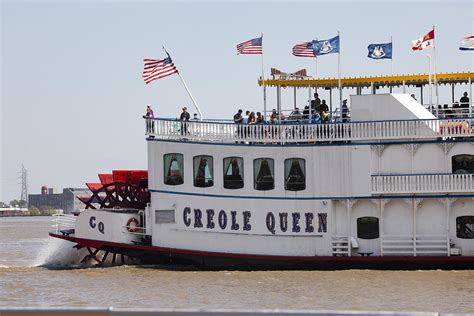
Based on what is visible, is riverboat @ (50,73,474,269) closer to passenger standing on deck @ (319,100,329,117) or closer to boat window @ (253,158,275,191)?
boat window @ (253,158,275,191)

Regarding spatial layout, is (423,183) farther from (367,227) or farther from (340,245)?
(340,245)

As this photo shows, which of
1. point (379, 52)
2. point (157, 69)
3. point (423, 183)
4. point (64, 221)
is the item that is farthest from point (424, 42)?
point (64, 221)

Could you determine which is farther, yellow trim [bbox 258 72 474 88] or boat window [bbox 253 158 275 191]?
yellow trim [bbox 258 72 474 88]

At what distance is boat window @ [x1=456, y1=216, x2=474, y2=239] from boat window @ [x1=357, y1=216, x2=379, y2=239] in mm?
1990

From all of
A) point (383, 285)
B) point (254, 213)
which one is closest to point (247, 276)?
point (254, 213)

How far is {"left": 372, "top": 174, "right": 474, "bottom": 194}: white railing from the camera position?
917 inches

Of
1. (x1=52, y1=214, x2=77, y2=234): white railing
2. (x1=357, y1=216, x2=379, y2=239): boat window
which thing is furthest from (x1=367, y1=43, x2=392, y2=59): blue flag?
(x1=52, y1=214, x2=77, y2=234): white railing

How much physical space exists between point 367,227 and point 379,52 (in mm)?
4859

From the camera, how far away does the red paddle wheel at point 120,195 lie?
2667 cm

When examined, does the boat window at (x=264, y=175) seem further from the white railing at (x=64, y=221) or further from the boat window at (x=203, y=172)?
the white railing at (x=64, y=221)

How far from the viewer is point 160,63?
2583 centimetres

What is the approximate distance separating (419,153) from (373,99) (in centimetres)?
177

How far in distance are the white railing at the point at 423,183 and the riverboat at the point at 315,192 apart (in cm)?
2

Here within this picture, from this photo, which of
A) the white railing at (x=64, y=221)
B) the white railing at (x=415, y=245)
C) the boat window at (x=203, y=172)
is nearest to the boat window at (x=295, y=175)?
the boat window at (x=203, y=172)
